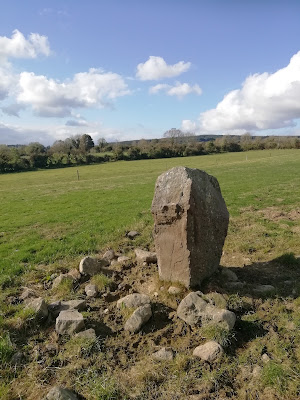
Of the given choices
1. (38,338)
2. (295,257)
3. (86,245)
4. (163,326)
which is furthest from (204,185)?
(86,245)

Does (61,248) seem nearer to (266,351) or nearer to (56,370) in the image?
(56,370)

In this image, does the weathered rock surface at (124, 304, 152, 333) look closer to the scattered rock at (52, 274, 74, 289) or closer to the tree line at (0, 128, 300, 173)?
the scattered rock at (52, 274, 74, 289)

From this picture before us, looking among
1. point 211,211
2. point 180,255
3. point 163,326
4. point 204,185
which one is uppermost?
point 204,185

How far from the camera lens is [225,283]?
699 centimetres

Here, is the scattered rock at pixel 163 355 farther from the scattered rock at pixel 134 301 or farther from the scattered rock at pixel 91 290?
the scattered rock at pixel 91 290

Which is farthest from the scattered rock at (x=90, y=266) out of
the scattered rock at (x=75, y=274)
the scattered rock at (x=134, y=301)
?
the scattered rock at (x=134, y=301)

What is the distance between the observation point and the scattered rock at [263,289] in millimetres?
6488

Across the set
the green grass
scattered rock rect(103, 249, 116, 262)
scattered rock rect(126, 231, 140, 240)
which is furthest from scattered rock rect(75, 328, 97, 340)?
scattered rock rect(126, 231, 140, 240)

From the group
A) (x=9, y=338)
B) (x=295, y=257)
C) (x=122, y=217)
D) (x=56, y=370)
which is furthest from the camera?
(x=122, y=217)

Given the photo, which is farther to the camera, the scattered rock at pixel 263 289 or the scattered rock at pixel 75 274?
the scattered rock at pixel 75 274

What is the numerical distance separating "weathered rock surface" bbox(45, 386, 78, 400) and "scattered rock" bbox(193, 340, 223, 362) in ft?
6.33

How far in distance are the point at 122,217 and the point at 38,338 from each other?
32.1ft

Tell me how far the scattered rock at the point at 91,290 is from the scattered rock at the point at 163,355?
245 cm

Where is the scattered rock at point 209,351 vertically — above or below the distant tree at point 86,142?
below
